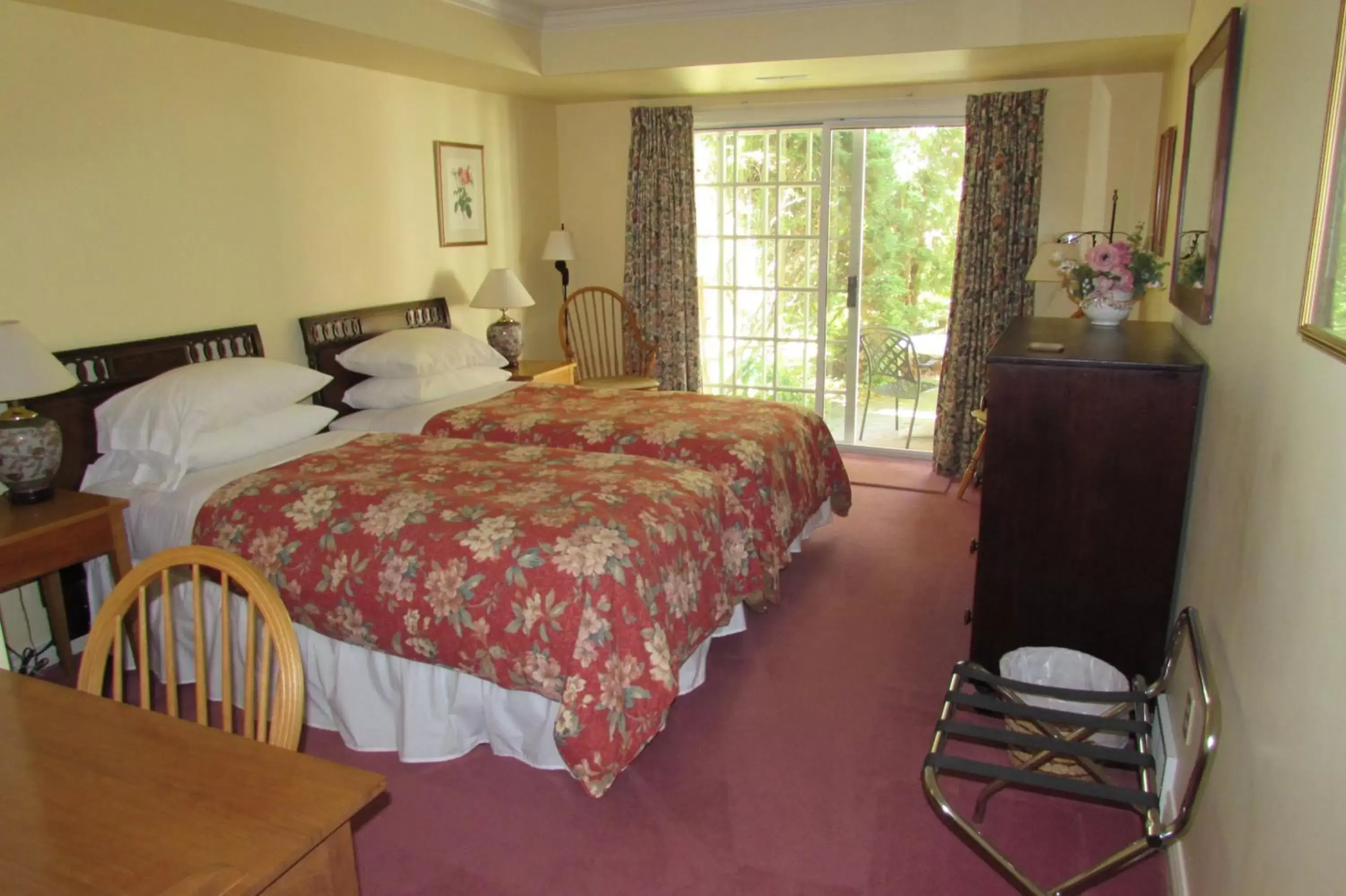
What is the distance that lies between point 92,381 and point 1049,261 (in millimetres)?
4152

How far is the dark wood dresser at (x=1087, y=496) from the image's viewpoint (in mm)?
2381

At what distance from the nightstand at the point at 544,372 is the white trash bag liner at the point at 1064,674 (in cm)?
295

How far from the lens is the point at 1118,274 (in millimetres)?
2920

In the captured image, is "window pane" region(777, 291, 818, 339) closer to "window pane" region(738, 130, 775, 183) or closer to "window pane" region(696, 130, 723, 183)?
"window pane" region(738, 130, 775, 183)

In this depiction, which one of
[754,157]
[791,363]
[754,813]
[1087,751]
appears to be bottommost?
[754,813]

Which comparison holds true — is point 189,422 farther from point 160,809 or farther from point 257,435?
point 160,809

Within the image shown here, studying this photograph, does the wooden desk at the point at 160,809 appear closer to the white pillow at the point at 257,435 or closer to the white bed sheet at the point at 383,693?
the white bed sheet at the point at 383,693

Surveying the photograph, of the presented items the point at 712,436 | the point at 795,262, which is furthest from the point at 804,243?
the point at 712,436

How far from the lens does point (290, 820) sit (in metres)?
1.14

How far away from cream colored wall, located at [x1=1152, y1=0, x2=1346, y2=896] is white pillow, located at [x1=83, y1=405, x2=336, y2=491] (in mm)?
2990

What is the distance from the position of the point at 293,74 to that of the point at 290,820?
12.0 feet

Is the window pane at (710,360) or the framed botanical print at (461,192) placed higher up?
the framed botanical print at (461,192)

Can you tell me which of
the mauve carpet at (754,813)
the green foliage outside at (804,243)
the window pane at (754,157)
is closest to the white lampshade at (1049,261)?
the green foliage outside at (804,243)

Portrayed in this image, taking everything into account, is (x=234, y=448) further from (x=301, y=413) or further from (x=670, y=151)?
(x=670, y=151)
